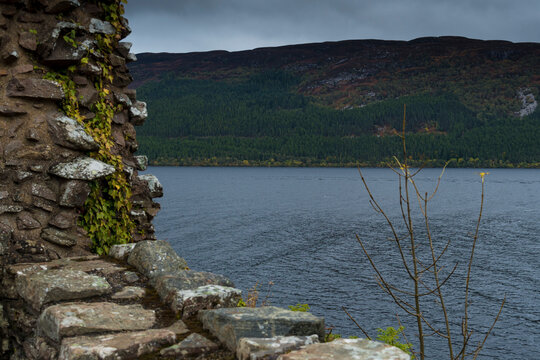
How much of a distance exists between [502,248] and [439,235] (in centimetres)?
647

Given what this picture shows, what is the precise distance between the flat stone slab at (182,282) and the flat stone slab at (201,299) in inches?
5.0

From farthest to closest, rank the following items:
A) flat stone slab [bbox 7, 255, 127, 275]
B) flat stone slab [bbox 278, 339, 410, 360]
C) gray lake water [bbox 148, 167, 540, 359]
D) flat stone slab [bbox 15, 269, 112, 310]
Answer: gray lake water [bbox 148, 167, 540, 359]
flat stone slab [bbox 7, 255, 127, 275]
flat stone slab [bbox 15, 269, 112, 310]
flat stone slab [bbox 278, 339, 410, 360]

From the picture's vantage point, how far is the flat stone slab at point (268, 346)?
121 inches

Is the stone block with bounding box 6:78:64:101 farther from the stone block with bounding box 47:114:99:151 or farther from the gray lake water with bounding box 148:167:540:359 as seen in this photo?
the gray lake water with bounding box 148:167:540:359

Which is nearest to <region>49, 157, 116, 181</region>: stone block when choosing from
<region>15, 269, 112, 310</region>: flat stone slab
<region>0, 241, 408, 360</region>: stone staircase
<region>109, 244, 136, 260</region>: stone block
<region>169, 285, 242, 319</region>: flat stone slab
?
<region>109, 244, 136, 260</region>: stone block

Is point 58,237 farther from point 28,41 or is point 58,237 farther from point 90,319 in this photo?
point 28,41

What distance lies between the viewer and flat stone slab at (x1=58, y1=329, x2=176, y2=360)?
3.28 m

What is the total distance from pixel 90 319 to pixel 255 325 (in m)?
1.39

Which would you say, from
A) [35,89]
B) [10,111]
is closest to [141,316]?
[10,111]

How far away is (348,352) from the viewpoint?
3053 millimetres

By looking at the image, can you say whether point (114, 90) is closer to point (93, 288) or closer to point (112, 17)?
point (112, 17)

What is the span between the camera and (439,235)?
4316 cm

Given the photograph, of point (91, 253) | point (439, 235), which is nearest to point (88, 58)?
point (91, 253)

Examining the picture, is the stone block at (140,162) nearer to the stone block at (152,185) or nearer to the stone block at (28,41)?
the stone block at (152,185)
